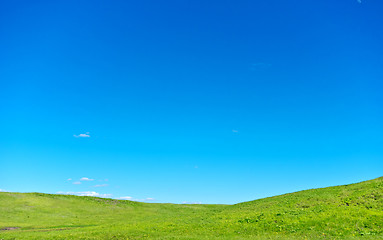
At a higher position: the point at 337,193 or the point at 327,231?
the point at 337,193

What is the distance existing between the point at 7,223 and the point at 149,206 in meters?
35.9

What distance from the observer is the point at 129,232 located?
3912cm

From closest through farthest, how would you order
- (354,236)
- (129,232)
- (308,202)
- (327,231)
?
(354,236), (327,231), (129,232), (308,202)

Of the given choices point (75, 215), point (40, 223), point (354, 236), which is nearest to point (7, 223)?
point (40, 223)

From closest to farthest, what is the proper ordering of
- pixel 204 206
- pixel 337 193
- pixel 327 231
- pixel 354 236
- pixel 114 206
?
pixel 354 236
pixel 327 231
pixel 337 193
pixel 114 206
pixel 204 206

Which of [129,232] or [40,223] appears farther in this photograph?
[40,223]

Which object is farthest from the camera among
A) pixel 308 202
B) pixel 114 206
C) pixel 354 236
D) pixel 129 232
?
pixel 114 206

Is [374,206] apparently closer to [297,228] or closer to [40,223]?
[297,228]

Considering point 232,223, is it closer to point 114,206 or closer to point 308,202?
point 308,202

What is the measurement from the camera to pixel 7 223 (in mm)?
51781

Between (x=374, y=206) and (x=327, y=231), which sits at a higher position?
(x=374, y=206)

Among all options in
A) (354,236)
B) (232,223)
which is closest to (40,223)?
(232,223)

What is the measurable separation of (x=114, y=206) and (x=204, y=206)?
26.0 m

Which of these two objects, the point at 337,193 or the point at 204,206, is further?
the point at 204,206
